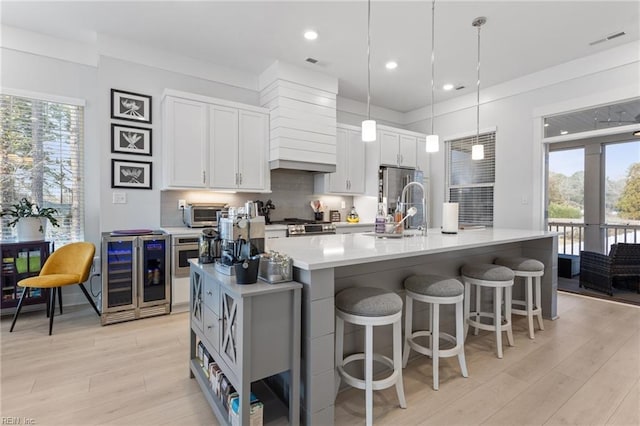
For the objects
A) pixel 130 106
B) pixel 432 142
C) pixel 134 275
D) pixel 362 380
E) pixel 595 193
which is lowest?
pixel 362 380

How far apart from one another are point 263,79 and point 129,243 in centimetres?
270

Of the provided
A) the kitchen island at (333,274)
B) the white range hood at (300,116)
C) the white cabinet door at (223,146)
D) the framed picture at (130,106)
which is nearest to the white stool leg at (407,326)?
the kitchen island at (333,274)

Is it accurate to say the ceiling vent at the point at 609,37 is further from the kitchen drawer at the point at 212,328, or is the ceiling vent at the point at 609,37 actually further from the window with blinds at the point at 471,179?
the kitchen drawer at the point at 212,328

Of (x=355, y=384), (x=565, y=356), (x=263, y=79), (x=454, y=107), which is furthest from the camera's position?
(x=454, y=107)

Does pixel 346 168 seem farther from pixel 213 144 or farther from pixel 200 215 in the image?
pixel 200 215

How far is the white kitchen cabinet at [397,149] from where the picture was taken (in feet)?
17.3

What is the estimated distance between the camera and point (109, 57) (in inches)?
139

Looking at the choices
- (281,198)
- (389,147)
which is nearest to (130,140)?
(281,198)

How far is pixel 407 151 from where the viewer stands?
557cm

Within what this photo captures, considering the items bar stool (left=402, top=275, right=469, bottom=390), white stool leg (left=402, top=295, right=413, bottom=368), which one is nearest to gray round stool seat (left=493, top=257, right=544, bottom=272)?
bar stool (left=402, top=275, right=469, bottom=390)

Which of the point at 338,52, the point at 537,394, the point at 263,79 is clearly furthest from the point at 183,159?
the point at 537,394

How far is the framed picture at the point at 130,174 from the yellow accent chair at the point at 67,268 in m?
0.77

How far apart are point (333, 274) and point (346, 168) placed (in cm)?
353

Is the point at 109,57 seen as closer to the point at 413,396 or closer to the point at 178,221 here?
the point at 178,221
